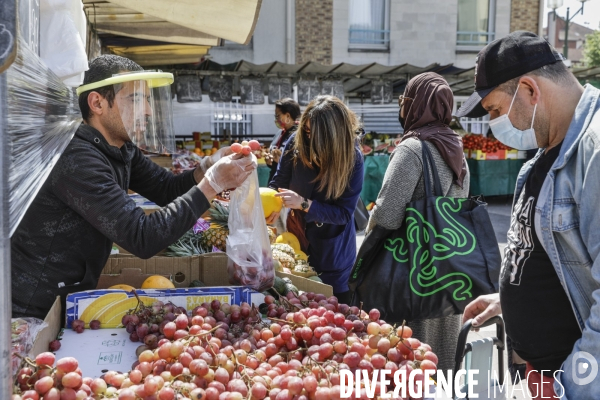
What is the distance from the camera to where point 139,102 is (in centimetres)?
245

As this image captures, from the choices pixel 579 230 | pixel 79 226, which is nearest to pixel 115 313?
pixel 79 226

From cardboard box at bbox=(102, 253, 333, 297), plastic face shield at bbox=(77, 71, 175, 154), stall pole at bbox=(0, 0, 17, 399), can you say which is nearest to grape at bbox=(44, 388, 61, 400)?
stall pole at bbox=(0, 0, 17, 399)

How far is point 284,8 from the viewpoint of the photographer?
55.0 ft

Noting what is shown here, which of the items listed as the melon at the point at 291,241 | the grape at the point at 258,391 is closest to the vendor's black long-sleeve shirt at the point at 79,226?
the grape at the point at 258,391

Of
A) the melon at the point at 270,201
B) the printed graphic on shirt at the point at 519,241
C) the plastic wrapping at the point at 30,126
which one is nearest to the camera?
the plastic wrapping at the point at 30,126

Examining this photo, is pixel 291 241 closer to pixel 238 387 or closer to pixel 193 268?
pixel 193 268

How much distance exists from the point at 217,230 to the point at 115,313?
6.16 ft

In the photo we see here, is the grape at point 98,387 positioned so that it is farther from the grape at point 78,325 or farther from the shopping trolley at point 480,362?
the shopping trolley at point 480,362

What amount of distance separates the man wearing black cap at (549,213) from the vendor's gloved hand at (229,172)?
928 millimetres

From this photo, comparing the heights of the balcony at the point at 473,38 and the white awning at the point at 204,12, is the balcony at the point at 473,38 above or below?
Result: above

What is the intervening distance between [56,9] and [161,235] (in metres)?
1.04

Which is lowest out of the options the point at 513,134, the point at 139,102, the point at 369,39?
the point at 513,134

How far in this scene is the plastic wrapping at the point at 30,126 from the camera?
1367 mm

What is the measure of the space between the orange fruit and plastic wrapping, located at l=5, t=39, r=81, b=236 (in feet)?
2.60
